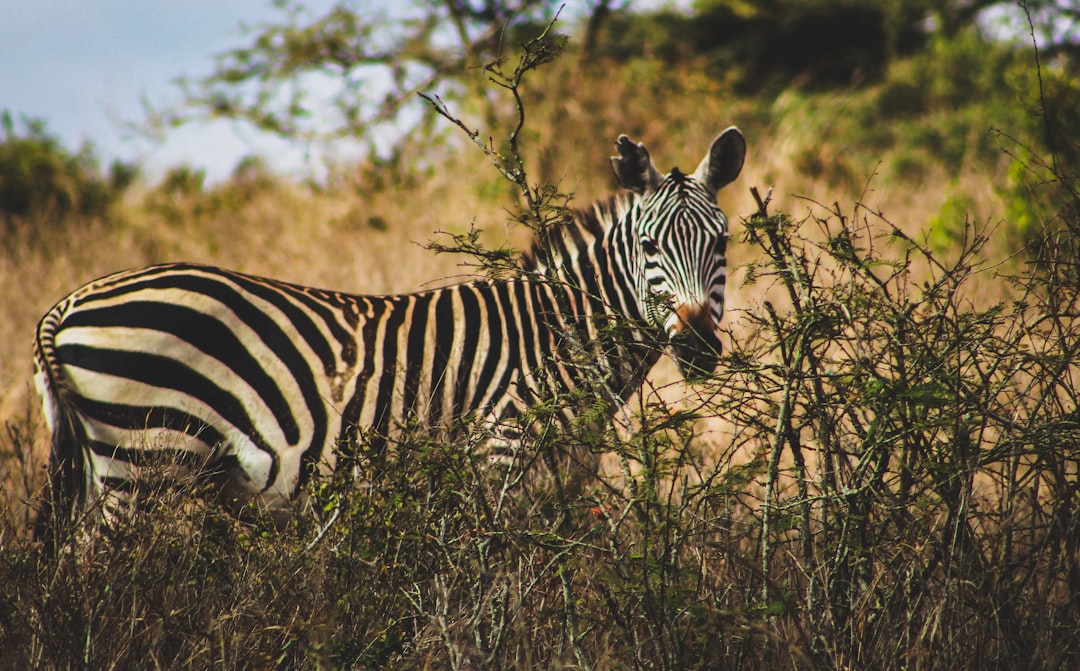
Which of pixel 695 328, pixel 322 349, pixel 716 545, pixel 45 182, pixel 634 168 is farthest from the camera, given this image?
pixel 45 182

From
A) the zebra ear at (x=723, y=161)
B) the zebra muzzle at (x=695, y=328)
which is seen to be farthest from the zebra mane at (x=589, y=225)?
the zebra muzzle at (x=695, y=328)

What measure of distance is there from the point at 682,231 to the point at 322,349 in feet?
5.15

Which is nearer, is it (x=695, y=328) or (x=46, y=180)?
(x=695, y=328)

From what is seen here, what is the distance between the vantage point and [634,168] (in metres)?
3.99

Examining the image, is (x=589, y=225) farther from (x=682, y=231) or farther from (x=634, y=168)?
(x=682, y=231)

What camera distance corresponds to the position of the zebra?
3.38 m

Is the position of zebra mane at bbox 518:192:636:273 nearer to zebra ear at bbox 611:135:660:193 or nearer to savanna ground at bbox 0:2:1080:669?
zebra ear at bbox 611:135:660:193

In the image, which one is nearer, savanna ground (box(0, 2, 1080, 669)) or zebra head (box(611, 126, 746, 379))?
savanna ground (box(0, 2, 1080, 669))

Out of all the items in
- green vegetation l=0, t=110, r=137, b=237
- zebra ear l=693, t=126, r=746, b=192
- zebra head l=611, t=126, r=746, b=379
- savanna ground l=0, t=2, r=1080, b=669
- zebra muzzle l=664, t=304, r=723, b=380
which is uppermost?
green vegetation l=0, t=110, r=137, b=237

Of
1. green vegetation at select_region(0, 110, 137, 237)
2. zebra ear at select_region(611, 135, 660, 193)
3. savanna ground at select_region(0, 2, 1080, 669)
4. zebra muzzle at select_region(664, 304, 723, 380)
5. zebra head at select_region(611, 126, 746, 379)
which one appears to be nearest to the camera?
savanna ground at select_region(0, 2, 1080, 669)

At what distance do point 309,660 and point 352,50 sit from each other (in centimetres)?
1096

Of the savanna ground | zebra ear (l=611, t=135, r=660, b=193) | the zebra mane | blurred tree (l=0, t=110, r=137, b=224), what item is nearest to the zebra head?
zebra ear (l=611, t=135, r=660, b=193)

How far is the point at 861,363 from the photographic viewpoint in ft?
7.94

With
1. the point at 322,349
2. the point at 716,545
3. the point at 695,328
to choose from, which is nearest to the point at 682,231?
the point at 695,328
